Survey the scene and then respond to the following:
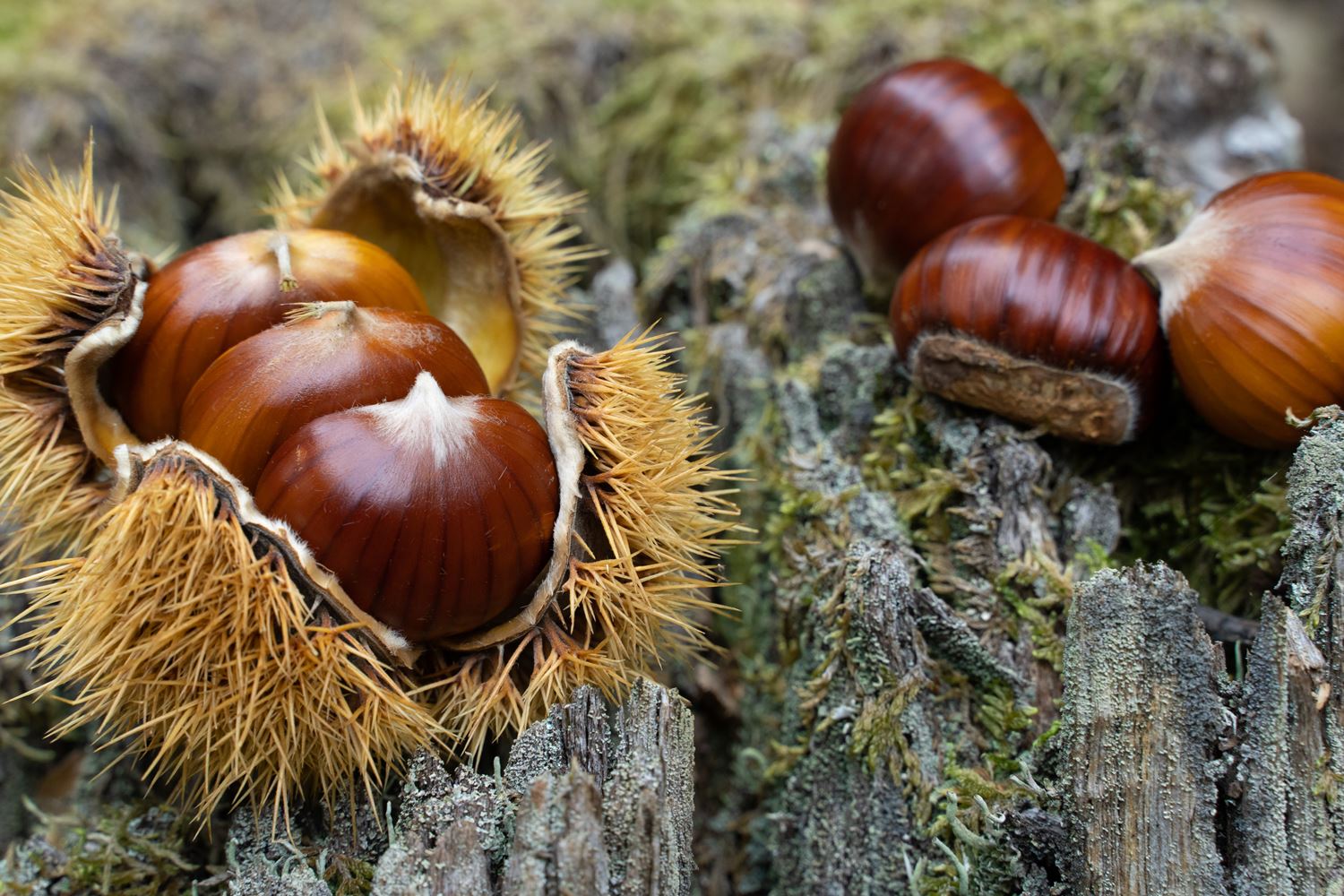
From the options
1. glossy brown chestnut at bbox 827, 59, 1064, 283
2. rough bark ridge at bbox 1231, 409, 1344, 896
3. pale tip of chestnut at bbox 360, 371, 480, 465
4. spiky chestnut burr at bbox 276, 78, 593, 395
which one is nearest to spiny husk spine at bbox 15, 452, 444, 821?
pale tip of chestnut at bbox 360, 371, 480, 465

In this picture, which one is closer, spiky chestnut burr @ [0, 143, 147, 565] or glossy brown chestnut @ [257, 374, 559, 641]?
glossy brown chestnut @ [257, 374, 559, 641]

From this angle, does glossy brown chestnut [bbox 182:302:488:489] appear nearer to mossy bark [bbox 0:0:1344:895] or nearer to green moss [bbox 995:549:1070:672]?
mossy bark [bbox 0:0:1344:895]

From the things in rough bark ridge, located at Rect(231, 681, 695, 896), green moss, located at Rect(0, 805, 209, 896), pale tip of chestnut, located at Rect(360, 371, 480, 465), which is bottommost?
green moss, located at Rect(0, 805, 209, 896)

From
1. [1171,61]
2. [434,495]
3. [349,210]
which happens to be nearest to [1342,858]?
[434,495]

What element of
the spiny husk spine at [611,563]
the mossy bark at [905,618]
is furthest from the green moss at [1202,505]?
the spiny husk spine at [611,563]

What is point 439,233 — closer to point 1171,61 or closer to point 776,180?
point 776,180

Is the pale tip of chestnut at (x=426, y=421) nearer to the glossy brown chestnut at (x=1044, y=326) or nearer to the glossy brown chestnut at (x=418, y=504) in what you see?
the glossy brown chestnut at (x=418, y=504)

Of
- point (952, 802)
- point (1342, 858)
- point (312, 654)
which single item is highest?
point (312, 654)
